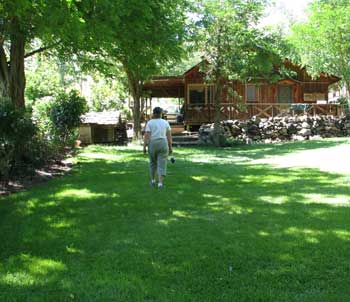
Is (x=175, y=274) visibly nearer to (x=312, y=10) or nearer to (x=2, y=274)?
(x=2, y=274)

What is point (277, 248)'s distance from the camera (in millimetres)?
5250

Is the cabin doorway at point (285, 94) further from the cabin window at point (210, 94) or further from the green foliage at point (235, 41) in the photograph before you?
the green foliage at point (235, 41)

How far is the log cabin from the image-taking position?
27.8m

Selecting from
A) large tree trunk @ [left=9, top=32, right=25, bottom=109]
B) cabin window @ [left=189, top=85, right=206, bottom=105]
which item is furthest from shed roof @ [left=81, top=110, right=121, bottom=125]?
large tree trunk @ [left=9, top=32, right=25, bottom=109]

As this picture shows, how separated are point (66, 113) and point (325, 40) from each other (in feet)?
42.2

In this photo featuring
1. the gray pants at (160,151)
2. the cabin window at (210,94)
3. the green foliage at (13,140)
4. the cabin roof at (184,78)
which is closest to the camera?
the gray pants at (160,151)

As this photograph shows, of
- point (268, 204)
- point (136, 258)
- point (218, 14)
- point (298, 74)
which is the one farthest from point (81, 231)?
point (298, 74)

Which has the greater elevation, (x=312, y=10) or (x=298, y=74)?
(x=312, y=10)

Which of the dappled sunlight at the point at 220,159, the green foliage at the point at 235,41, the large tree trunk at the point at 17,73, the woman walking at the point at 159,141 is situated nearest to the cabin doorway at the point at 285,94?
the green foliage at the point at 235,41

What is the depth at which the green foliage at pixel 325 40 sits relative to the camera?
75.5 ft

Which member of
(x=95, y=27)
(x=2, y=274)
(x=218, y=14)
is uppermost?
(x=218, y=14)

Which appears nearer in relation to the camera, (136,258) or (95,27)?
(136,258)

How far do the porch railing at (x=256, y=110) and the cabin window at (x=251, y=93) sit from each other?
2329 mm

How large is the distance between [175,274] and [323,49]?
2178 cm
